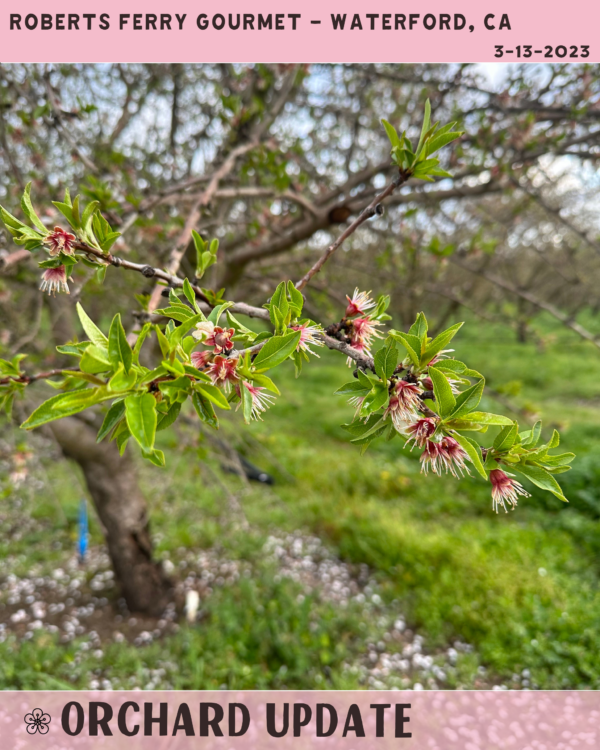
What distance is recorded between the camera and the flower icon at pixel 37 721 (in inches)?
96.0

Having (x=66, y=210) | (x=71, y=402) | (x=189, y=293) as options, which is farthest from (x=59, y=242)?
(x=71, y=402)

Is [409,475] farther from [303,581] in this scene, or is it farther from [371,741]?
[371,741]

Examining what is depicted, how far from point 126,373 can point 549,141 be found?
8.39ft

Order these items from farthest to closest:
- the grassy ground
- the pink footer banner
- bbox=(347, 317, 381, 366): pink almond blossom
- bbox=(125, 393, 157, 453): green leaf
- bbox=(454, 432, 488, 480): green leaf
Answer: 1. the grassy ground
2. the pink footer banner
3. bbox=(347, 317, 381, 366): pink almond blossom
4. bbox=(454, 432, 488, 480): green leaf
5. bbox=(125, 393, 157, 453): green leaf

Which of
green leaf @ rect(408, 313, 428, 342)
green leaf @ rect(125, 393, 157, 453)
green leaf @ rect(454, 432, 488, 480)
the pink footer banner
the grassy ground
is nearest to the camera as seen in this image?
green leaf @ rect(125, 393, 157, 453)

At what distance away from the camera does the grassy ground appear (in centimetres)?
294

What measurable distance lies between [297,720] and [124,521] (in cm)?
178

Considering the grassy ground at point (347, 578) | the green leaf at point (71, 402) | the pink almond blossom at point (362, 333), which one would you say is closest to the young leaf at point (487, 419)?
the pink almond blossom at point (362, 333)

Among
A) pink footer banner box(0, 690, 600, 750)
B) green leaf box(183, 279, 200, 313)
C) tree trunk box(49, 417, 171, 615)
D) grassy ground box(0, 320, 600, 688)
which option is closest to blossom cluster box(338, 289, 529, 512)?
green leaf box(183, 279, 200, 313)

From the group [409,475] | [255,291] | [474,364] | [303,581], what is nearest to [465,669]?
[303,581]

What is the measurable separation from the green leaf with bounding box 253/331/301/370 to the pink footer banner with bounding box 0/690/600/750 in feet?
8.27

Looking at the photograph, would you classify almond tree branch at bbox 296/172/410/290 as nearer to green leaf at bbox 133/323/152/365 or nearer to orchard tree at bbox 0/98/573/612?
orchard tree at bbox 0/98/573/612

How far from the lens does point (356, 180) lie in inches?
103

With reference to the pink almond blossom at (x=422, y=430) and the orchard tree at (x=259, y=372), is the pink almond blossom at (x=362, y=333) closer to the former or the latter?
the orchard tree at (x=259, y=372)
